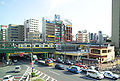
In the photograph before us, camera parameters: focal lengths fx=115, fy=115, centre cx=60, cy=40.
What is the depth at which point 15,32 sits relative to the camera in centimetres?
11494

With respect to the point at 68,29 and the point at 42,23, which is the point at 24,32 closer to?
the point at 42,23

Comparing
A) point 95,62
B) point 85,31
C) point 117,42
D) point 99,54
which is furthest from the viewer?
point 85,31

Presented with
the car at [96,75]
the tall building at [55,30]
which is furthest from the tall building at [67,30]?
the car at [96,75]

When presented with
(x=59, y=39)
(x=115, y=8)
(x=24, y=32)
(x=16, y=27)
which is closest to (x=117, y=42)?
(x=115, y=8)

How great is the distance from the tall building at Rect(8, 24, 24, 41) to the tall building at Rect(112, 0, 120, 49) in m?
87.1

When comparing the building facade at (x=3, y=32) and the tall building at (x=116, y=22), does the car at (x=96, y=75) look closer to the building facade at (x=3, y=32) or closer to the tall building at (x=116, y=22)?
the tall building at (x=116, y=22)

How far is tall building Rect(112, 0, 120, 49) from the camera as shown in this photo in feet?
288

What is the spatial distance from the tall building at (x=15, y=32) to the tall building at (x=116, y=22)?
A: 87.1 meters

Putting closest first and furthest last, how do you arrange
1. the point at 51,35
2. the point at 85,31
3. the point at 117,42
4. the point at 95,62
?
the point at 95,62 < the point at 117,42 < the point at 51,35 < the point at 85,31


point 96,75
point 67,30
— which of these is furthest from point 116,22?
point 96,75

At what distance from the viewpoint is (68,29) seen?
4882 inches

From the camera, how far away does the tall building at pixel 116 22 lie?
87.8m

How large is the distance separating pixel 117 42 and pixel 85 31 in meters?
62.0

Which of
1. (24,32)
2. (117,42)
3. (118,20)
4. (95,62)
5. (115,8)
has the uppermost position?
(115,8)
